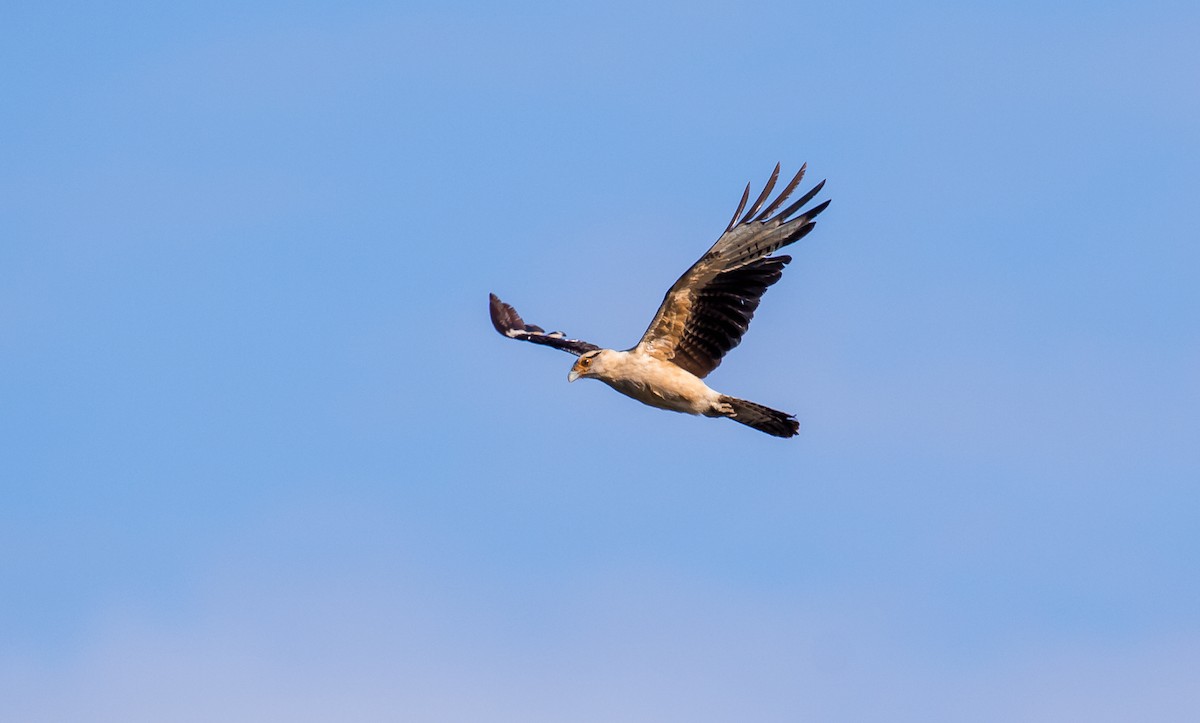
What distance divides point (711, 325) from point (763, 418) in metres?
1.14

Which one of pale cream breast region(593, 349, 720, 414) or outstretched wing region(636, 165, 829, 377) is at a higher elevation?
outstretched wing region(636, 165, 829, 377)

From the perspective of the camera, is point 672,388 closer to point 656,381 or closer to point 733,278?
point 656,381

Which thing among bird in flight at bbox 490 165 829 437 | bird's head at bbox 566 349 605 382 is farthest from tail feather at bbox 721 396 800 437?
bird's head at bbox 566 349 605 382

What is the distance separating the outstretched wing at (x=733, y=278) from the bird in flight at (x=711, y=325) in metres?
0.01

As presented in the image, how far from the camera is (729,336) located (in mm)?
19031

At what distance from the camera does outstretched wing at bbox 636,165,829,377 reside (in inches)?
734

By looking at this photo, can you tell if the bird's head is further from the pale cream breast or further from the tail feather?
the tail feather

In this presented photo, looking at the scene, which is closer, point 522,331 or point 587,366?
point 587,366

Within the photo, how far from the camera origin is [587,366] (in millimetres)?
19109

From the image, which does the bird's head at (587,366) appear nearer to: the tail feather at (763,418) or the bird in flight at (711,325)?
the bird in flight at (711,325)

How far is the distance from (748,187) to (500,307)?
5.68 metres

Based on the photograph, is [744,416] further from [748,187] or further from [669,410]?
[748,187]

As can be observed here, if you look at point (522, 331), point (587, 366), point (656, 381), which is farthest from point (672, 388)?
point (522, 331)

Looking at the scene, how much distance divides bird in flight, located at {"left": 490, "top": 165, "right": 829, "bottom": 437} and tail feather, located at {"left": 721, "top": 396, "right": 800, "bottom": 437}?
1 cm
